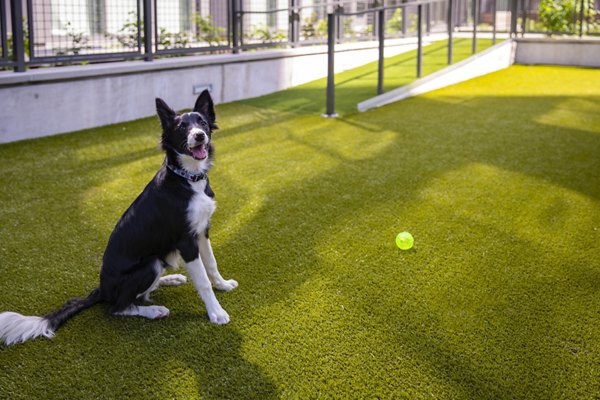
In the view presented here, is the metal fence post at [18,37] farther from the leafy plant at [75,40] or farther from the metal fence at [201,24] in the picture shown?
the leafy plant at [75,40]

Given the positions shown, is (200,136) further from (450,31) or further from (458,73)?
(458,73)

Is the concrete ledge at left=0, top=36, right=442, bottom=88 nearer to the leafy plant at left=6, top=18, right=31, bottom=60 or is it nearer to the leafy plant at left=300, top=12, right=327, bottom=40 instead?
the leafy plant at left=6, top=18, right=31, bottom=60

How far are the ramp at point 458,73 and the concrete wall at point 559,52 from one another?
0.98 feet

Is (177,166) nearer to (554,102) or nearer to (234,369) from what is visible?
(234,369)

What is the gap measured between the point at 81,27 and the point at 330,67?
3103mm

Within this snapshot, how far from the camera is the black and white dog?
2844 millimetres

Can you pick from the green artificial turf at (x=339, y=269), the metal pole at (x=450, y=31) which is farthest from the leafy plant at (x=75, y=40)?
the metal pole at (x=450, y=31)

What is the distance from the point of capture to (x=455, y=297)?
3.16m

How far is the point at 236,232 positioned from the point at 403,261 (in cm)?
116

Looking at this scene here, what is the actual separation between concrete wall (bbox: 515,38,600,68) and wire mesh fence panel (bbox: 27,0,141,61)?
8.66 metres

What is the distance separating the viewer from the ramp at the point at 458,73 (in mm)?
8938

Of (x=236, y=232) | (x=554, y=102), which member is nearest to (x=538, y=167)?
(x=236, y=232)

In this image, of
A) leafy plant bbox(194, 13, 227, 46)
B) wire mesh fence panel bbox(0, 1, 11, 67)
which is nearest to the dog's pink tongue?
wire mesh fence panel bbox(0, 1, 11, 67)

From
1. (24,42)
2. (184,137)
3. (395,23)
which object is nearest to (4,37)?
(24,42)
